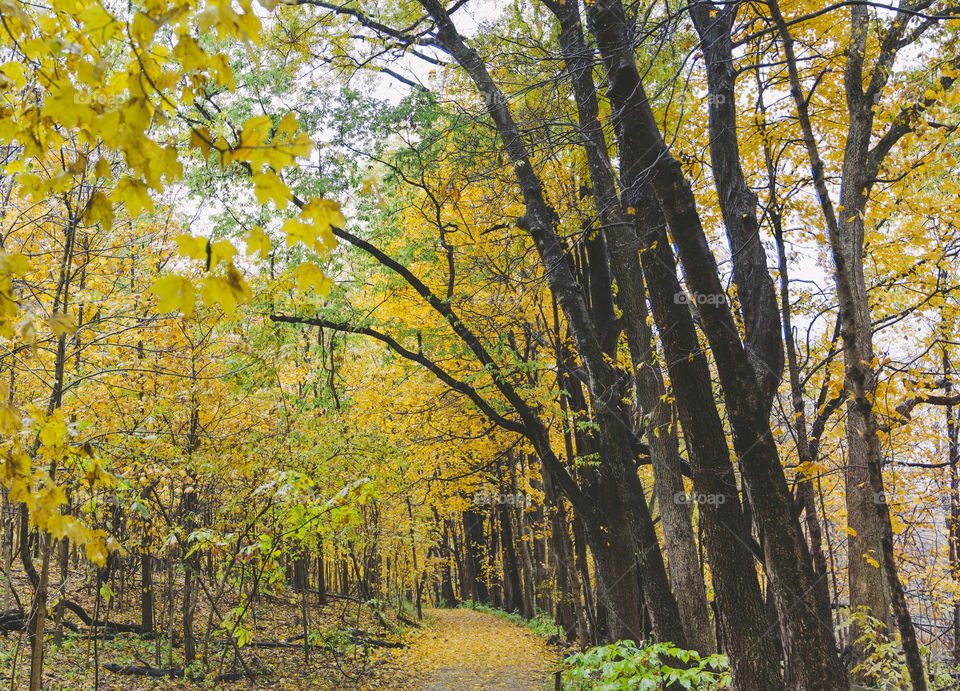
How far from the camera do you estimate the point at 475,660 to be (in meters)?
13.0

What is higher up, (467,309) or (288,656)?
(467,309)

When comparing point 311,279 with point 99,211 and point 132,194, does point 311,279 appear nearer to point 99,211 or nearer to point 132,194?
point 132,194

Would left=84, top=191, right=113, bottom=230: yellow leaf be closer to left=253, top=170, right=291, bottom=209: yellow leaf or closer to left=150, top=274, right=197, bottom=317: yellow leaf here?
left=150, top=274, right=197, bottom=317: yellow leaf

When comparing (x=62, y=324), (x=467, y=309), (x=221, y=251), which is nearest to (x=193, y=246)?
(x=221, y=251)

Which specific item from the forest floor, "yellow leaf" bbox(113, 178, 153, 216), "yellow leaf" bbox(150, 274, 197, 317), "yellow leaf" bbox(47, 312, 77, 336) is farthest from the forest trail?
"yellow leaf" bbox(113, 178, 153, 216)

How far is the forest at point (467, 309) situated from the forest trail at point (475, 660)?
0.16 meters

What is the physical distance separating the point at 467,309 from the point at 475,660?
9118mm

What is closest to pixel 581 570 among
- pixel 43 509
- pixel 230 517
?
pixel 230 517

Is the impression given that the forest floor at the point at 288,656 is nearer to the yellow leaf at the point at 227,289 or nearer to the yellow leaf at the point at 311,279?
the yellow leaf at the point at 227,289

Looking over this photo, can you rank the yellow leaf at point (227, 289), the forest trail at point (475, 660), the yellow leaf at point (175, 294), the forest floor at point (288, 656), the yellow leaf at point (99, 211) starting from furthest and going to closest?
the forest trail at point (475, 660), the forest floor at point (288, 656), the yellow leaf at point (99, 211), the yellow leaf at point (227, 289), the yellow leaf at point (175, 294)

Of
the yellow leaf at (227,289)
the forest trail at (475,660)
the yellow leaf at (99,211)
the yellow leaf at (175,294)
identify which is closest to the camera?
the yellow leaf at (175,294)

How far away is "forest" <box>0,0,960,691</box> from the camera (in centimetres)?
208

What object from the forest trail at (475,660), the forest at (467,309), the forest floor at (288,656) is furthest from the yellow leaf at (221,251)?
the forest trail at (475,660)

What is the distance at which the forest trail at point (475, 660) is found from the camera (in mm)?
10547
